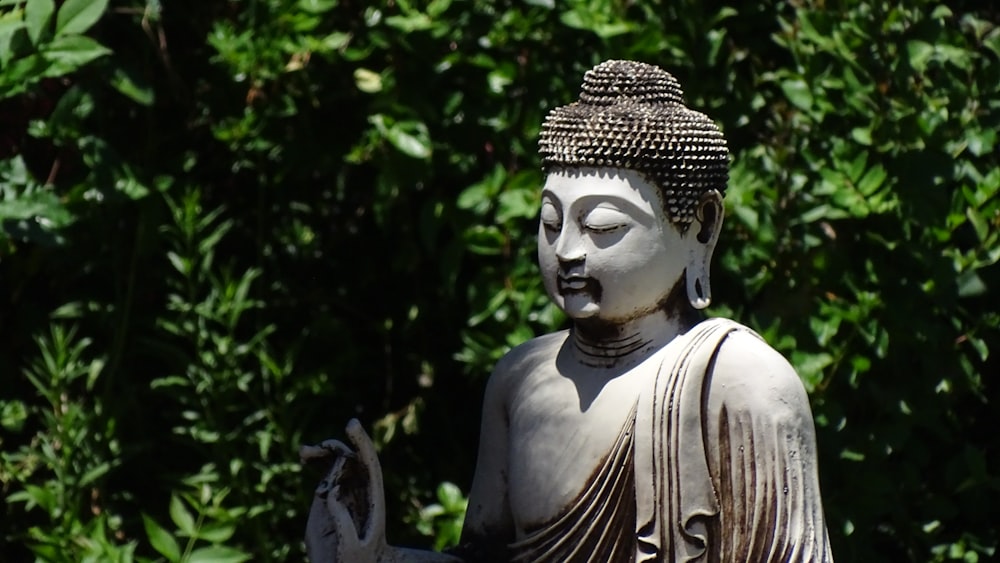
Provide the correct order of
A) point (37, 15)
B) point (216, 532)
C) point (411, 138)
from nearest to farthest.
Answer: point (37, 15) < point (216, 532) < point (411, 138)

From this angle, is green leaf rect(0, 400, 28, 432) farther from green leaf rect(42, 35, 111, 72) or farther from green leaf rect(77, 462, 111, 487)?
green leaf rect(42, 35, 111, 72)

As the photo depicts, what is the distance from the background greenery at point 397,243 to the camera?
166 inches

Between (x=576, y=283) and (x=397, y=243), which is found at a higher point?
(x=576, y=283)

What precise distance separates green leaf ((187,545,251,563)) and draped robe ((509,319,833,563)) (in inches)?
68.7

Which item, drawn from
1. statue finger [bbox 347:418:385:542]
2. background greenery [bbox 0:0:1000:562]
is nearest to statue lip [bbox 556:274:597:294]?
statue finger [bbox 347:418:385:542]

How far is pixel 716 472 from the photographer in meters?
2.63

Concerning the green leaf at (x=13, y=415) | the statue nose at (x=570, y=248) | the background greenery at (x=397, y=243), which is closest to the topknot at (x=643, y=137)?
the statue nose at (x=570, y=248)

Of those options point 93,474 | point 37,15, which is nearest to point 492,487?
point 37,15

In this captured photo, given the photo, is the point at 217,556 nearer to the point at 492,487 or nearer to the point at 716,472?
the point at 492,487

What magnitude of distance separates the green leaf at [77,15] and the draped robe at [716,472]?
1927mm

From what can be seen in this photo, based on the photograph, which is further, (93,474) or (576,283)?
(93,474)

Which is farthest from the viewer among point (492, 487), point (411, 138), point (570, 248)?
point (411, 138)

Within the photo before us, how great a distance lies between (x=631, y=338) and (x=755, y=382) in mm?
239

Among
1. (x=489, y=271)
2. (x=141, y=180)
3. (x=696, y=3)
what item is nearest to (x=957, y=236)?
(x=696, y=3)
